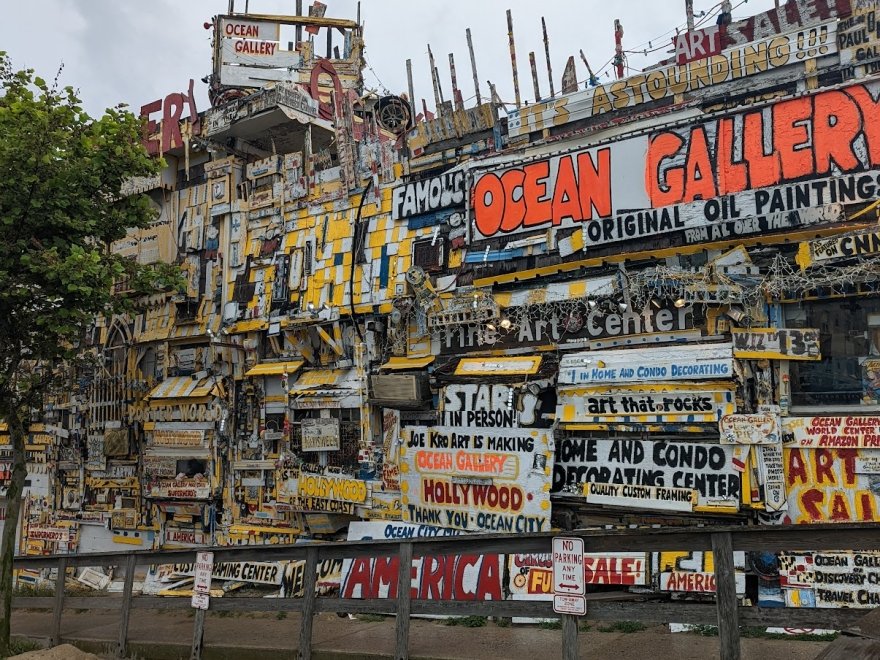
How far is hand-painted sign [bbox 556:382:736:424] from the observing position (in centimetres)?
986

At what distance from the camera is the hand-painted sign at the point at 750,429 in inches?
372

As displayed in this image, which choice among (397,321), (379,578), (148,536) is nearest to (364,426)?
(397,321)

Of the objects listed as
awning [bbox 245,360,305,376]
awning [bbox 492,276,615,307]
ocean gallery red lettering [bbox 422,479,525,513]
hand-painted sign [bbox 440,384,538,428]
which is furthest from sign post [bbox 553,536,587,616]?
awning [bbox 245,360,305,376]

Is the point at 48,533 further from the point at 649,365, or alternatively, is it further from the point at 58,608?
the point at 649,365

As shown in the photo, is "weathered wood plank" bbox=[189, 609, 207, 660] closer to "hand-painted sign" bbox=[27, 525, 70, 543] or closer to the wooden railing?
the wooden railing

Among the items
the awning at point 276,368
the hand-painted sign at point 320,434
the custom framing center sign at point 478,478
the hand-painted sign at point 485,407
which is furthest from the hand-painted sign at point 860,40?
the awning at point 276,368

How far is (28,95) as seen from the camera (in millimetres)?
11656

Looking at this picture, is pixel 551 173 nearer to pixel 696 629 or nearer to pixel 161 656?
pixel 696 629

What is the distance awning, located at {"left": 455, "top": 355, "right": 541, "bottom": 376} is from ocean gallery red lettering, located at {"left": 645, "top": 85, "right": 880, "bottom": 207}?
315 centimetres

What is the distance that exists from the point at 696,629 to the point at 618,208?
6026 millimetres

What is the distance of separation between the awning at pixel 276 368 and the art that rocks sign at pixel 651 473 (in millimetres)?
6377

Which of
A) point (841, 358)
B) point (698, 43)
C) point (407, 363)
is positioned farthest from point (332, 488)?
point (698, 43)

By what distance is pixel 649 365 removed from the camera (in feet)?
34.1

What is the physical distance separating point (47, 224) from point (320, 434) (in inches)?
242
